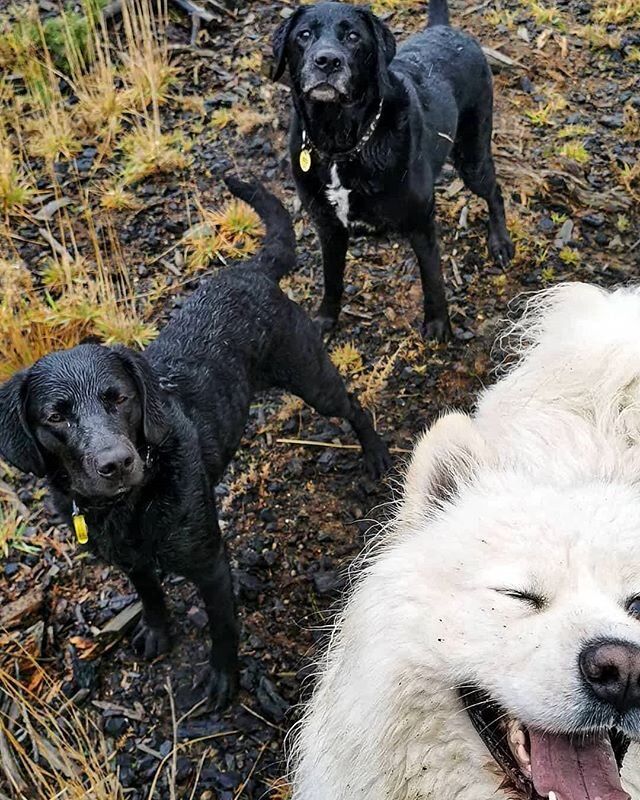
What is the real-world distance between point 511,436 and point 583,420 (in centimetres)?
21

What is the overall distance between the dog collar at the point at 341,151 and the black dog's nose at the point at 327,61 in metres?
0.28

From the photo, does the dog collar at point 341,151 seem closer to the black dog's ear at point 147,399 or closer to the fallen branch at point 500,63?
the black dog's ear at point 147,399

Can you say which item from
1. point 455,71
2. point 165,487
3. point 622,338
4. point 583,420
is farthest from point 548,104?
point 165,487

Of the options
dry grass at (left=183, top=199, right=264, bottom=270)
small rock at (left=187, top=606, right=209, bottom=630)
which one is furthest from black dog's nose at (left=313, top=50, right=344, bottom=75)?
small rock at (left=187, top=606, right=209, bottom=630)

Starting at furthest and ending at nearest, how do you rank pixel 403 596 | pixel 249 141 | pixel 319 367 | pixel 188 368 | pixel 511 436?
pixel 249 141, pixel 319 367, pixel 188 368, pixel 511 436, pixel 403 596

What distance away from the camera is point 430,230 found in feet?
12.0

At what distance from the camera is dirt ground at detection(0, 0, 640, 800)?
2.88 metres

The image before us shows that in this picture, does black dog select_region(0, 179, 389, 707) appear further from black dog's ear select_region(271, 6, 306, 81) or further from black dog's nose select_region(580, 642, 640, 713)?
black dog's nose select_region(580, 642, 640, 713)

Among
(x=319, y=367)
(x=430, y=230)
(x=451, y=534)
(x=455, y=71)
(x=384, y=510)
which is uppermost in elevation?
(x=455, y=71)

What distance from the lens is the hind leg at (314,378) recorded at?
3.15 m

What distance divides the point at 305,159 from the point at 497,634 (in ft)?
8.20

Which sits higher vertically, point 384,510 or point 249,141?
point 249,141

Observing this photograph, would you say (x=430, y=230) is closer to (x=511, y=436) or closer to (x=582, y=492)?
(x=511, y=436)

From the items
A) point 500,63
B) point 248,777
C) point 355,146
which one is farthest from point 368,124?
point 248,777
